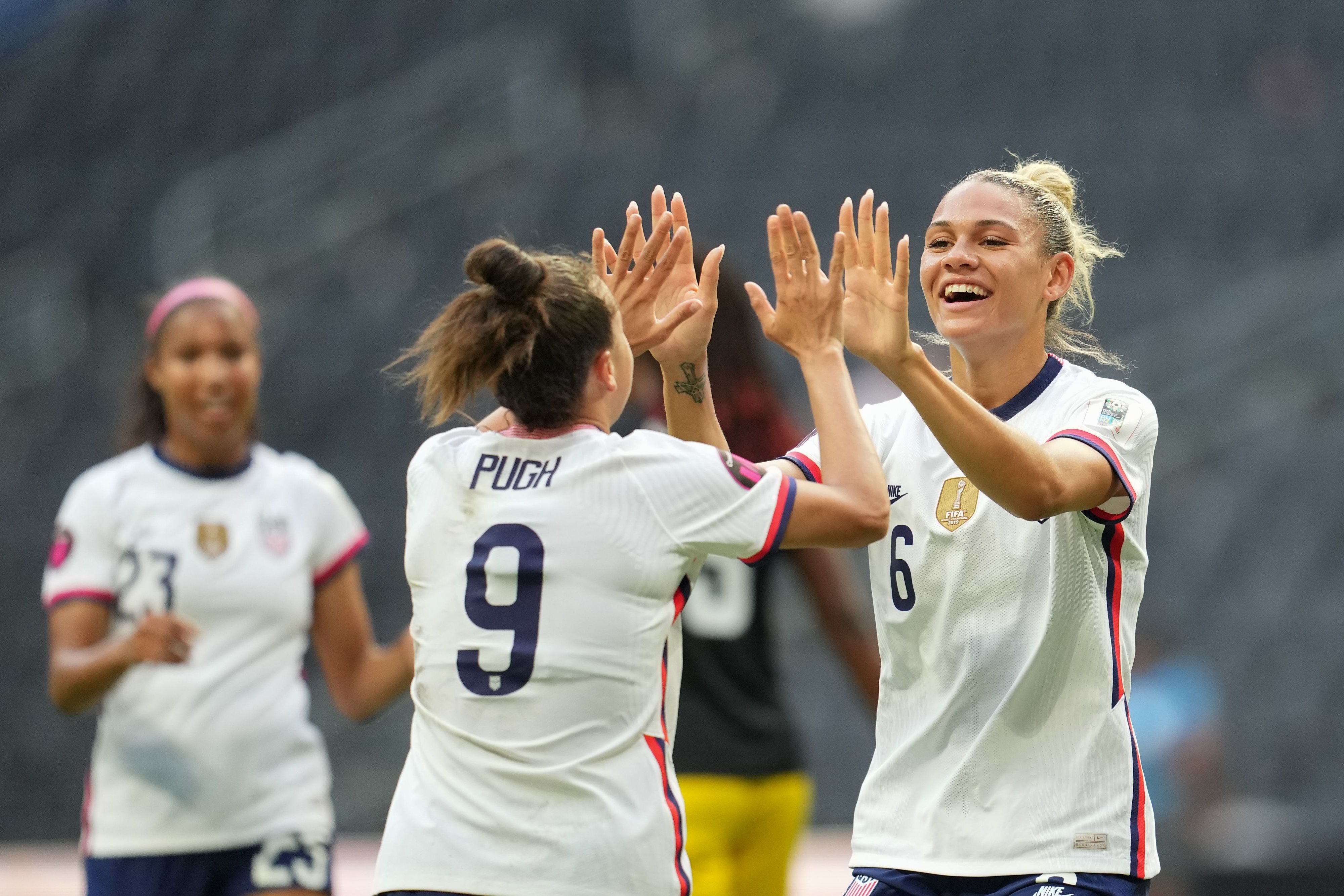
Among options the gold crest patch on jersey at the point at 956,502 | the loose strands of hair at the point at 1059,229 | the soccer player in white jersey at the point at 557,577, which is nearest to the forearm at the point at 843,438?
the soccer player in white jersey at the point at 557,577

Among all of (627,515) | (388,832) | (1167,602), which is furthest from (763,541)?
(1167,602)

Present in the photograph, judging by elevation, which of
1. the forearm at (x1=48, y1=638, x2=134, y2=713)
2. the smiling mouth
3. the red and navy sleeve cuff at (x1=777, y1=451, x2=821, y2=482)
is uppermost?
the smiling mouth

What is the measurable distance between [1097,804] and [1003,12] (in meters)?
14.9

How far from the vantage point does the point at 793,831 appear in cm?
466

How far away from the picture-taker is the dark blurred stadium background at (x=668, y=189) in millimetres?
10945

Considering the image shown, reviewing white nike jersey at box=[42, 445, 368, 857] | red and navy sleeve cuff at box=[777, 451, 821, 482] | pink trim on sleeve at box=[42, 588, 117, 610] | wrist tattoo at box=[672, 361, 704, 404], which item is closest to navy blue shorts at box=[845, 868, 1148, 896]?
red and navy sleeve cuff at box=[777, 451, 821, 482]

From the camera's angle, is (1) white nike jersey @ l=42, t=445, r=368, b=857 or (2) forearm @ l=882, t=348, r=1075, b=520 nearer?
(2) forearm @ l=882, t=348, r=1075, b=520

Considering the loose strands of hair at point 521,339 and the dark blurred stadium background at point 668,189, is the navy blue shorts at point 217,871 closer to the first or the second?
the loose strands of hair at point 521,339

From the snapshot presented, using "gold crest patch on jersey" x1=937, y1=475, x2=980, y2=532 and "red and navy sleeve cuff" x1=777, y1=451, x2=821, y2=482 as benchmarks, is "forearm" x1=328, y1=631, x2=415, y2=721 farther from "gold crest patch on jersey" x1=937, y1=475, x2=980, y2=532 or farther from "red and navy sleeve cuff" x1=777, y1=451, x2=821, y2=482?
"gold crest patch on jersey" x1=937, y1=475, x2=980, y2=532

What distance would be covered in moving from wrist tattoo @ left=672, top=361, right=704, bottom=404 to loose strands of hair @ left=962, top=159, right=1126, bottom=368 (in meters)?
0.73

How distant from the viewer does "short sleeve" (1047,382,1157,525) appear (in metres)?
3.14

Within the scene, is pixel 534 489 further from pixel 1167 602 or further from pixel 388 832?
pixel 1167 602

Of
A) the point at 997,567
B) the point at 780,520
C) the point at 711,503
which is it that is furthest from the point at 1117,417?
the point at 711,503

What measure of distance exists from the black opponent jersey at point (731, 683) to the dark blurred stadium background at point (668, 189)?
18.5 feet
